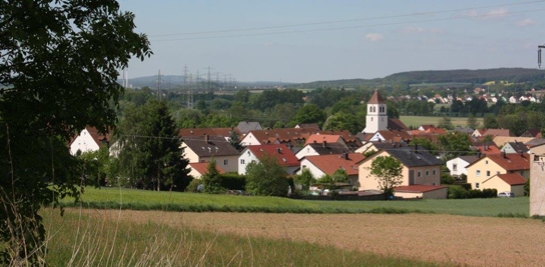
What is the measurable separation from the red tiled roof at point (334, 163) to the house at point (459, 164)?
14163mm

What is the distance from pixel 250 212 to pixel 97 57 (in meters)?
18.5

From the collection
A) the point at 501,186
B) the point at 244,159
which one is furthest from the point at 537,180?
the point at 244,159

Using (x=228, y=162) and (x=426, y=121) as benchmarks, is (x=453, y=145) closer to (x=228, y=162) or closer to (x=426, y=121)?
(x=228, y=162)

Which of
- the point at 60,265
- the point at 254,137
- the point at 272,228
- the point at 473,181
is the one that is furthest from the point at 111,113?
the point at 254,137

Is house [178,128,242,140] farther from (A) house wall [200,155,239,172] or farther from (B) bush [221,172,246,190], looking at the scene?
(B) bush [221,172,246,190]

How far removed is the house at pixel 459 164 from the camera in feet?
273

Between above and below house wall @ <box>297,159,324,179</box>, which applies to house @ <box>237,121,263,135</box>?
above

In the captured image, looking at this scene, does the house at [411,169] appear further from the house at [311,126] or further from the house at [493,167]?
the house at [311,126]

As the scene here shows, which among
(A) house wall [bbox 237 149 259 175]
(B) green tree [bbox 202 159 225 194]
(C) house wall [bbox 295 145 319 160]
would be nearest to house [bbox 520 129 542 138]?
(C) house wall [bbox 295 145 319 160]

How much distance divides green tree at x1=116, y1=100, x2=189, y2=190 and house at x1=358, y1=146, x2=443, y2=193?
18.3m

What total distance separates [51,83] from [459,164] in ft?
263

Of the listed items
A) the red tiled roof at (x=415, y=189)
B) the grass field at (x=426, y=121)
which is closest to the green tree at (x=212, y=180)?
the red tiled roof at (x=415, y=189)

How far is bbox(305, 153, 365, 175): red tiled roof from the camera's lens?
70938mm

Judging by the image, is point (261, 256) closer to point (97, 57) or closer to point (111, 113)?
point (111, 113)
